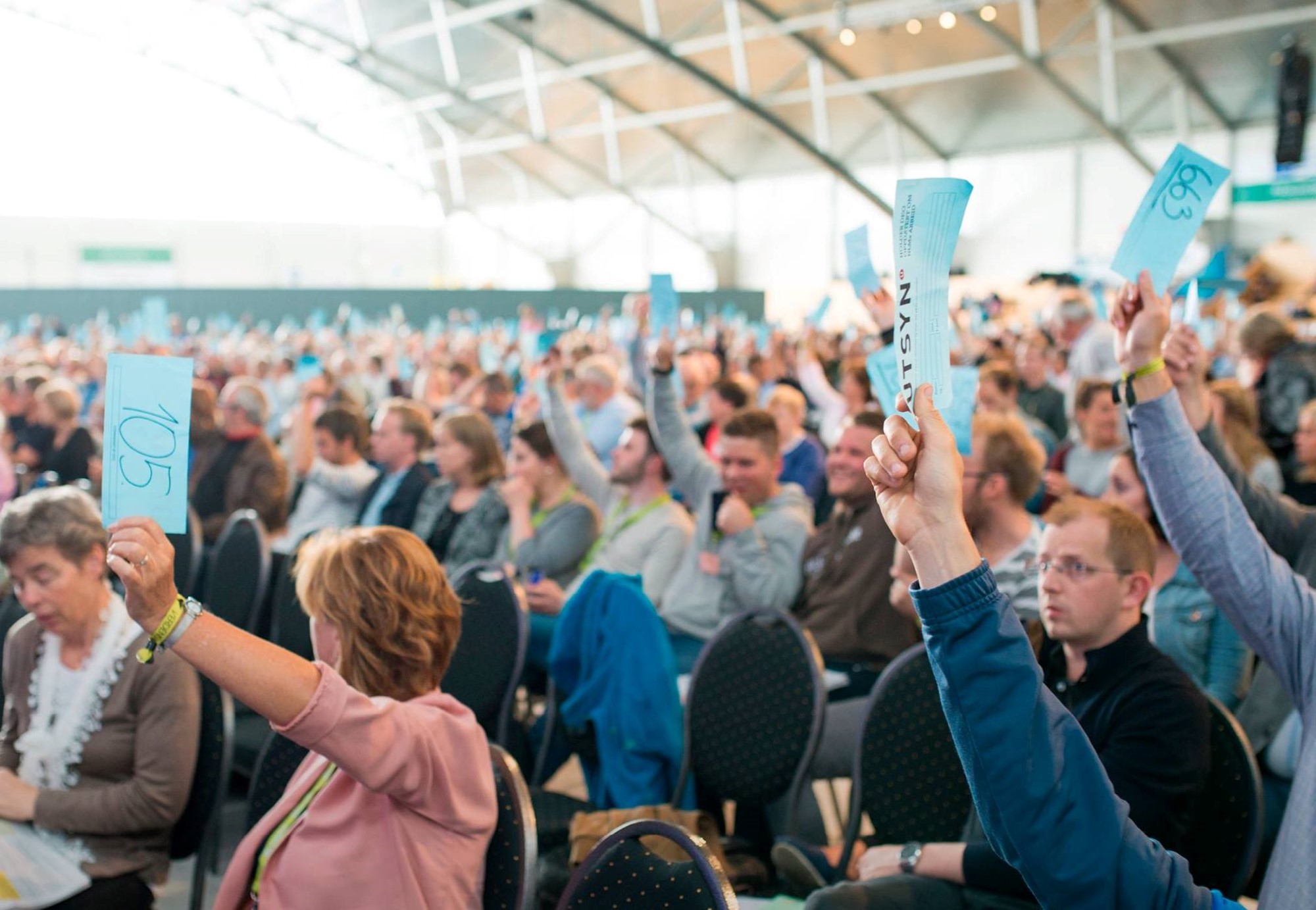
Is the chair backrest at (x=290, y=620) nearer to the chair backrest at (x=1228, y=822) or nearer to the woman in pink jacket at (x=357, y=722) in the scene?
the woman in pink jacket at (x=357, y=722)

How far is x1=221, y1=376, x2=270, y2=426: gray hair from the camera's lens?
5.47 metres

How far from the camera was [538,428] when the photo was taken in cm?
437

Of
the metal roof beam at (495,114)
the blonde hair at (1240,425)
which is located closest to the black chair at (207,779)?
the blonde hair at (1240,425)

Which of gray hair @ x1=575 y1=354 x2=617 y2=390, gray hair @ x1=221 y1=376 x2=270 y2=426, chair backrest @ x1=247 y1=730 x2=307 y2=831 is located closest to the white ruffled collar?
chair backrest @ x1=247 y1=730 x2=307 y2=831

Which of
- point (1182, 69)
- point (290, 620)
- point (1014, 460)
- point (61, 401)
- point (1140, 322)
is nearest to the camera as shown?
point (1140, 322)

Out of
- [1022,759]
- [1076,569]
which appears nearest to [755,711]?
[1076,569]

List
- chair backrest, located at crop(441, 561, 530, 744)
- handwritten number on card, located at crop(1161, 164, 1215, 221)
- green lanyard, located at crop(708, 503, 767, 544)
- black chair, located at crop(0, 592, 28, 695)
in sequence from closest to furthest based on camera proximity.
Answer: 1. handwritten number on card, located at crop(1161, 164, 1215, 221)
2. chair backrest, located at crop(441, 561, 530, 744)
3. black chair, located at crop(0, 592, 28, 695)
4. green lanyard, located at crop(708, 503, 767, 544)

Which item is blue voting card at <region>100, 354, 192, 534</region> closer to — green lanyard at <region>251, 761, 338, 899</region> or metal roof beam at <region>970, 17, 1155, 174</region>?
green lanyard at <region>251, 761, 338, 899</region>

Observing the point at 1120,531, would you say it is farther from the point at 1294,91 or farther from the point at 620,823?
the point at 1294,91

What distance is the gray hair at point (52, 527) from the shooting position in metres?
2.42

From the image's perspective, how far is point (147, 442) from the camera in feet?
5.12

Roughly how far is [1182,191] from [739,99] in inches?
794

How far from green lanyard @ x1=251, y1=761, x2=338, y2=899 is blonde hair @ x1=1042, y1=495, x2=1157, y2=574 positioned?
→ 1.34 m

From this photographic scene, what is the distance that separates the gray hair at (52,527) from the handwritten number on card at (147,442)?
1024 millimetres
